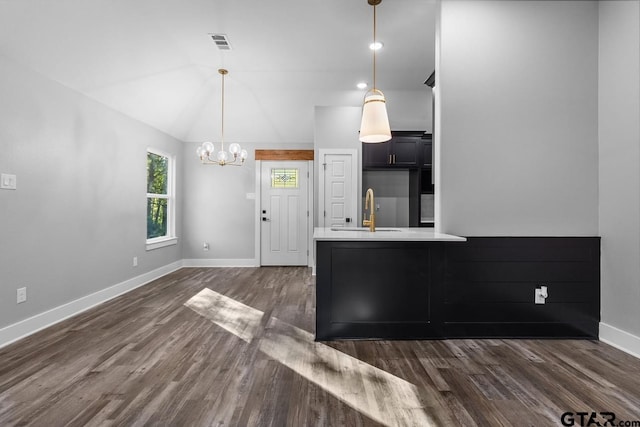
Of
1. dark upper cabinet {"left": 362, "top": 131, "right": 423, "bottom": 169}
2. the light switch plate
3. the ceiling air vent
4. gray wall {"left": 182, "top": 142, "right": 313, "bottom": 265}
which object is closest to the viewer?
the light switch plate

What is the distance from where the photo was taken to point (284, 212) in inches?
259

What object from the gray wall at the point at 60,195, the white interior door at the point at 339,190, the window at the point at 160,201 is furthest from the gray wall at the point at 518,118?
the window at the point at 160,201

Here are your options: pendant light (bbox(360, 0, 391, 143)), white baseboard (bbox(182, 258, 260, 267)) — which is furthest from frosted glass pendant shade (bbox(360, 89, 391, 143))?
white baseboard (bbox(182, 258, 260, 267))

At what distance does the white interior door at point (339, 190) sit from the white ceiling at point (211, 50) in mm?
908

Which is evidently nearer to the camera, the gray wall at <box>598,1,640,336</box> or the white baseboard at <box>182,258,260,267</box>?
the gray wall at <box>598,1,640,336</box>

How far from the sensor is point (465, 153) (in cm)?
298

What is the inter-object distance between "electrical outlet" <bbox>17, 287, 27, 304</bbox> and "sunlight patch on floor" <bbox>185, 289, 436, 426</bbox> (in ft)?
4.82

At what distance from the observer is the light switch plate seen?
2.73m

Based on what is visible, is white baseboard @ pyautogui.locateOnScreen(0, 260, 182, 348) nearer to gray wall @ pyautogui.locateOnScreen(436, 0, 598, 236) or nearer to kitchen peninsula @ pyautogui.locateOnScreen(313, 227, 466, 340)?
kitchen peninsula @ pyautogui.locateOnScreen(313, 227, 466, 340)

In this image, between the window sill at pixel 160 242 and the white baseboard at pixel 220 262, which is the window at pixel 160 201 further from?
the white baseboard at pixel 220 262

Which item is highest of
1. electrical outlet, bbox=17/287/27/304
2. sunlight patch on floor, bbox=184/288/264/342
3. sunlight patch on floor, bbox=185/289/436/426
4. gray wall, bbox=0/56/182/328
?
gray wall, bbox=0/56/182/328

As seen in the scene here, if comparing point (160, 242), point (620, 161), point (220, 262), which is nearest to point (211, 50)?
point (160, 242)

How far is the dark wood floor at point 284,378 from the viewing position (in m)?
1.75

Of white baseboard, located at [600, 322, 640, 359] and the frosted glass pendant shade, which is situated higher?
the frosted glass pendant shade
